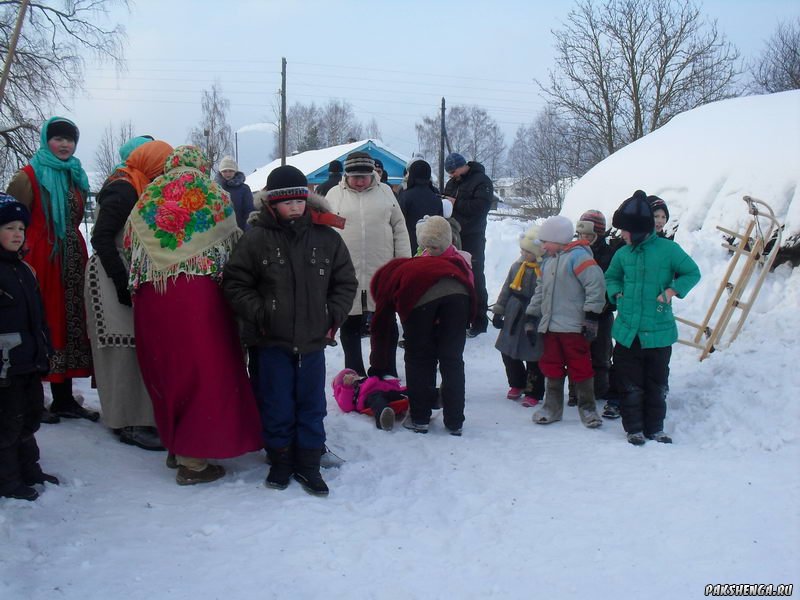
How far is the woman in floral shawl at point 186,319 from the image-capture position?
12.5ft

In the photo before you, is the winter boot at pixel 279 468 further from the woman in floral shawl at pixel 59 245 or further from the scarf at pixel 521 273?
the scarf at pixel 521 273

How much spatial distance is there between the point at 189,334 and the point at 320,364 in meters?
0.78

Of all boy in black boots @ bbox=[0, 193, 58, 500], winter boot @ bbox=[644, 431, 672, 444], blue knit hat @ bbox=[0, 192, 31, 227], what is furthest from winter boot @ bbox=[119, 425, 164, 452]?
winter boot @ bbox=[644, 431, 672, 444]

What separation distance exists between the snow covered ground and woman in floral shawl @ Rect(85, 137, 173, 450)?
0.81 ft

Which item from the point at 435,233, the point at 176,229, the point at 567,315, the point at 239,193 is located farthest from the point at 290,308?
the point at 239,193

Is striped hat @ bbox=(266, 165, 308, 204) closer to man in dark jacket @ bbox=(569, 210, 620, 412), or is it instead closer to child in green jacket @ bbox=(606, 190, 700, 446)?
child in green jacket @ bbox=(606, 190, 700, 446)

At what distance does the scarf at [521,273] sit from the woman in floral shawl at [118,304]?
3.28 metres

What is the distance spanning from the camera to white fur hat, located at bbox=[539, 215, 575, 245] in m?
5.50

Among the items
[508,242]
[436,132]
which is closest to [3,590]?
[508,242]

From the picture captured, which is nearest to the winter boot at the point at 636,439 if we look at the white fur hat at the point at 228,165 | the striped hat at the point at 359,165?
the striped hat at the point at 359,165

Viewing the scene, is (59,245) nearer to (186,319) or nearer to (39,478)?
(186,319)

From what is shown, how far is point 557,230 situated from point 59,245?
12.3 feet

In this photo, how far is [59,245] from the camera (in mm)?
4484

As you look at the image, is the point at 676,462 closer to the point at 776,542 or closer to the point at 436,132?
the point at 776,542
